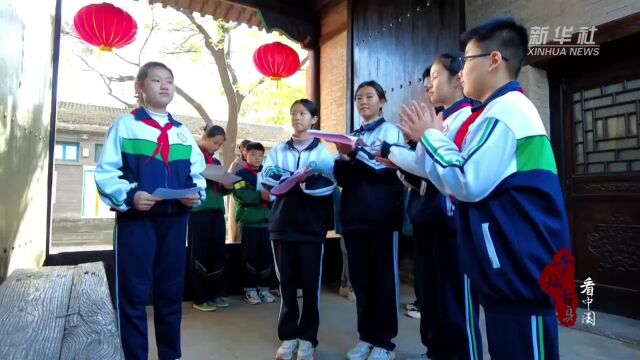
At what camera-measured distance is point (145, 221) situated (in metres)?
2.12

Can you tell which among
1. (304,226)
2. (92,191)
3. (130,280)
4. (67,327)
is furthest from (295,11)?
(92,191)

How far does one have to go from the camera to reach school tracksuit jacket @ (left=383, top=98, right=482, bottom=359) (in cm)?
210

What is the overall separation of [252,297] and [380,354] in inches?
78.3

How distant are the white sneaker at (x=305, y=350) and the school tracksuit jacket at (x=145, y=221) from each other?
715 millimetres

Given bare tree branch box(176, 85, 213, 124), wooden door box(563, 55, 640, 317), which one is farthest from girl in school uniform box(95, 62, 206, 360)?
bare tree branch box(176, 85, 213, 124)

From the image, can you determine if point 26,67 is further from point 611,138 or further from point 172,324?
point 611,138

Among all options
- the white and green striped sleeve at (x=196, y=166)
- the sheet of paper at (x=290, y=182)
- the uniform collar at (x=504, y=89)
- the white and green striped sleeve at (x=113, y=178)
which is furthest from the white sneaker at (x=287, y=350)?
the uniform collar at (x=504, y=89)

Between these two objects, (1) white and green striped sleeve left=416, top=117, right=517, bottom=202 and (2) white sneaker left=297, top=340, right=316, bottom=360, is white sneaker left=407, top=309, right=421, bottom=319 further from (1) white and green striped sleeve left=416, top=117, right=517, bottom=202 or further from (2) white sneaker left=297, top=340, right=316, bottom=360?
(1) white and green striped sleeve left=416, top=117, right=517, bottom=202

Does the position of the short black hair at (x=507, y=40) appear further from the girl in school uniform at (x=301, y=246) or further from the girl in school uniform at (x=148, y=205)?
the girl in school uniform at (x=148, y=205)

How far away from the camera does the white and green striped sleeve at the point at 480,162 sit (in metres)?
1.22

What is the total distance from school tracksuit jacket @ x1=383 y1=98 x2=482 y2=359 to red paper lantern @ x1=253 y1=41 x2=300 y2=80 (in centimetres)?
368

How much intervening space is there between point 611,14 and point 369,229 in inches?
106

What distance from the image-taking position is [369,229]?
2455 mm

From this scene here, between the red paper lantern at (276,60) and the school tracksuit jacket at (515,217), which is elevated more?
the red paper lantern at (276,60)
